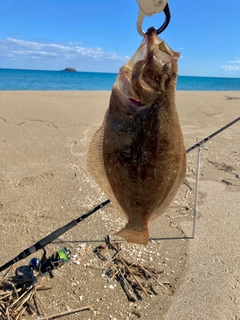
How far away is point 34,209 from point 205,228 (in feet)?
9.98

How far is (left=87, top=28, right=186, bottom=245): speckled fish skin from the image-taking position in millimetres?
1975

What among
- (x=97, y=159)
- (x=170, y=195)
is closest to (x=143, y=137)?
(x=97, y=159)

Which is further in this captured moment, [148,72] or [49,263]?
[49,263]

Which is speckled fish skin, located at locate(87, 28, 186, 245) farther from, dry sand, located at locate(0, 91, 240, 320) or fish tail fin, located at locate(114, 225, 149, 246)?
dry sand, located at locate(0, 91, 240, 320)

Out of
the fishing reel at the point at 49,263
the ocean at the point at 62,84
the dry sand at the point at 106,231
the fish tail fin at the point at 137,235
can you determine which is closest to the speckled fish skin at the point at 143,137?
the fish tail fin at the point at 137,235

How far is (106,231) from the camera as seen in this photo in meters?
5.37

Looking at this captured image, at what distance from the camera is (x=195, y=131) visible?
12.6 m

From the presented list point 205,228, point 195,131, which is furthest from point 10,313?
point 195,131

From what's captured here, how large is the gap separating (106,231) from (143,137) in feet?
11.5

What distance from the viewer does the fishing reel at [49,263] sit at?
3.99m

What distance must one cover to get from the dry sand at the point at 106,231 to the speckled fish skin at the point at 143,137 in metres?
2.16

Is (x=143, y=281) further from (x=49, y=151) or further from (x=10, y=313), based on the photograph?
(x=49, y=151)

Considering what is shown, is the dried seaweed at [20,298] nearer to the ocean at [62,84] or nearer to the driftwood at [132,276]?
the driftwood at [132,276]

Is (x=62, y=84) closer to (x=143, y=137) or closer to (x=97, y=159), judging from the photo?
(x=97, y=159)
